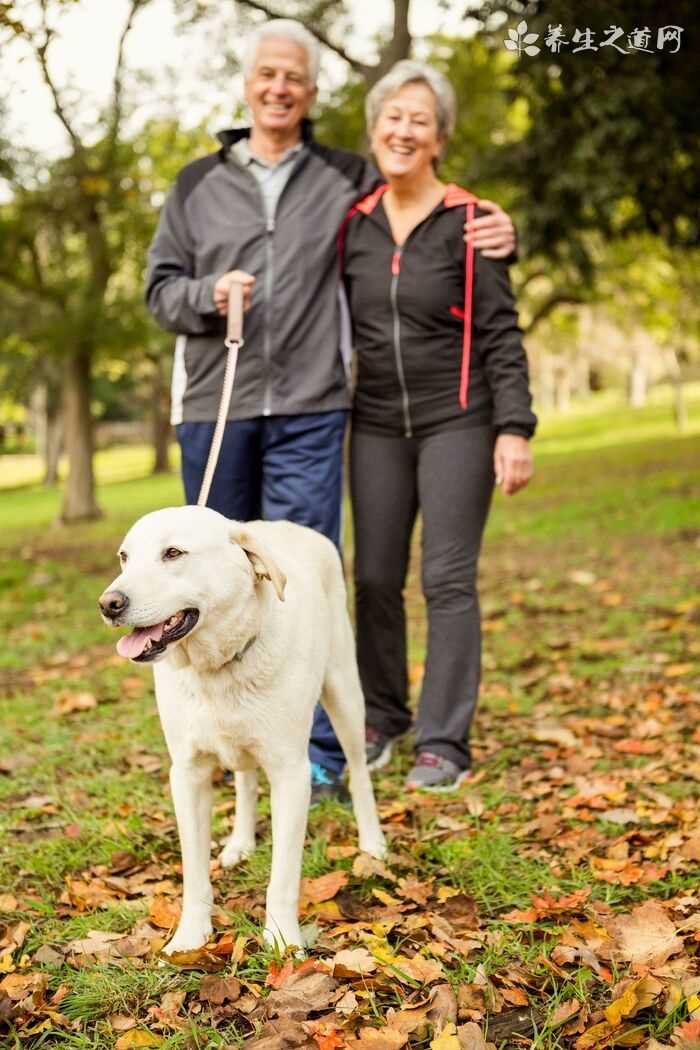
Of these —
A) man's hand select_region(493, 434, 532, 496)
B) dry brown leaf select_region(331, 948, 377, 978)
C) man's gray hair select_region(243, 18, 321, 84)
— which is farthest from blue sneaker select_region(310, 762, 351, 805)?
man's gray hair select_region(243, 18, 321, 84)

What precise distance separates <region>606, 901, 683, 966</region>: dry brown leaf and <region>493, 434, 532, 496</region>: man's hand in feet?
5.68

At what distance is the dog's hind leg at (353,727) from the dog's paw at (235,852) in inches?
15.3

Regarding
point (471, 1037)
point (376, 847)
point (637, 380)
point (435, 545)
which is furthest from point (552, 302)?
point (471, 1037)

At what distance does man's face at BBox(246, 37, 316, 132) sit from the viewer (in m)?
4.04

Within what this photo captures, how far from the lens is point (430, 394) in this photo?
436 centimetres

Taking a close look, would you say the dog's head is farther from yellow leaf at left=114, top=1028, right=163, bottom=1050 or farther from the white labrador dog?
yellow leaf at left=114, top=1028, right=163, bottom=1050

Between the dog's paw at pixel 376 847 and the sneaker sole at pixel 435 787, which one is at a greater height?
the dog's paw at pixel 376 847

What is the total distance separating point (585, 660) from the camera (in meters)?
6.38

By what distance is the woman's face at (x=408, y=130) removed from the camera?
162 inches

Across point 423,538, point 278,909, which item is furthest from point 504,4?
point 278,909

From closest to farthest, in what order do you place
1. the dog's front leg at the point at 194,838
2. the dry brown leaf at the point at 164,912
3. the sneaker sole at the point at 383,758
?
the dog's front leg at the point at 194,838, the dry brown leaf at the point at 164,912, the sneaker sole at the point at 383,758

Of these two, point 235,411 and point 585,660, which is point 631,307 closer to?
point 585,660
